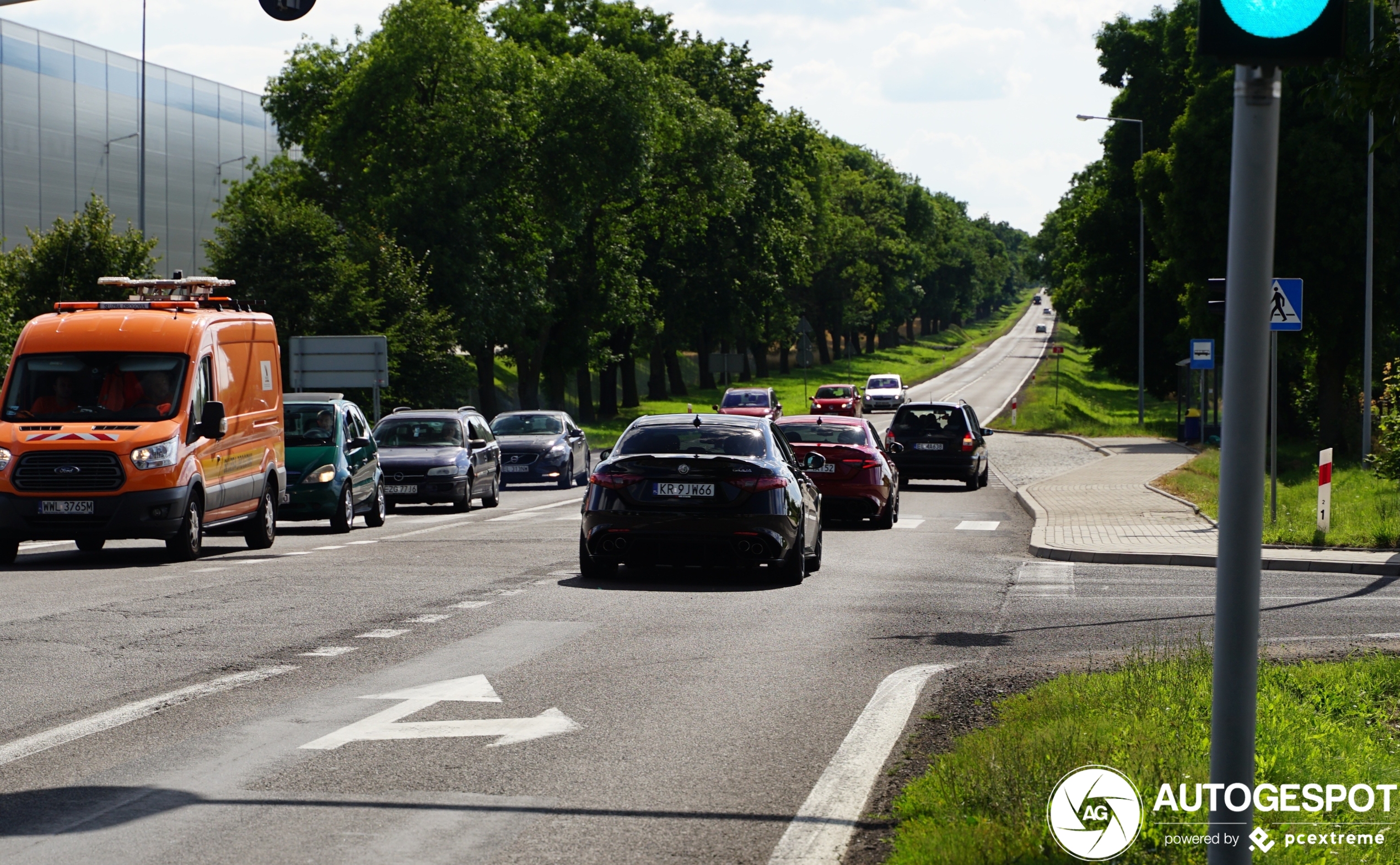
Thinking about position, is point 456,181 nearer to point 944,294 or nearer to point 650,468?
point 650,468

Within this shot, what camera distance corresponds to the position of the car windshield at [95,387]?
17.1 meters

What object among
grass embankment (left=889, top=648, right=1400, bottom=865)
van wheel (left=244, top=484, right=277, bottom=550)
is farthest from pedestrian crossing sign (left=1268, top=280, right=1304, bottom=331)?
van wheel (left=244, top=484, right=277, bottom=550)

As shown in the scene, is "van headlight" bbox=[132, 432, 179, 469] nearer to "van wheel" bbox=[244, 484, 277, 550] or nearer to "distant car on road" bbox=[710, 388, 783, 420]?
"van wheel" bbox=[244, 484, 277, 550]

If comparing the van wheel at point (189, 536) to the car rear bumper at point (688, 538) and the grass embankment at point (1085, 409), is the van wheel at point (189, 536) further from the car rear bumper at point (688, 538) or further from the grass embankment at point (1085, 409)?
the grass embankment at point (1085, 409)

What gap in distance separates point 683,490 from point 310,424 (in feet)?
32.8

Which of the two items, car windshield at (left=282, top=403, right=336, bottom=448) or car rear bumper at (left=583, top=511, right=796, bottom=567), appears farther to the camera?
car windshield at (left=282, top=403, right=336, bottom=448)

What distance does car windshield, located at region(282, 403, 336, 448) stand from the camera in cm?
2253

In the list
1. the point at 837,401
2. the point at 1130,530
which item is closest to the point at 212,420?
the point at 1130,530

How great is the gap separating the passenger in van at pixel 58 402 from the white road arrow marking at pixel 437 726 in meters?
10.0

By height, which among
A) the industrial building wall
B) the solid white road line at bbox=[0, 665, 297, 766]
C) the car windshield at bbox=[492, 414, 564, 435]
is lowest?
the solid white road line at bbox=[0, 665, 297, 766]

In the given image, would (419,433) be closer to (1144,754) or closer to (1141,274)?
(1144,754)

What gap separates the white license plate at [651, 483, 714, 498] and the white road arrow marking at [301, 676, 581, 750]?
5757mm

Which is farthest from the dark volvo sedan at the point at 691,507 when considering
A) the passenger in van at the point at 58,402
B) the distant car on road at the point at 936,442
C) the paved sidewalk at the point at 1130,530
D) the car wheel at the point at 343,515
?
the distant car on road at the point at 936,442

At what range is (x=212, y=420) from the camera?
683 inches
